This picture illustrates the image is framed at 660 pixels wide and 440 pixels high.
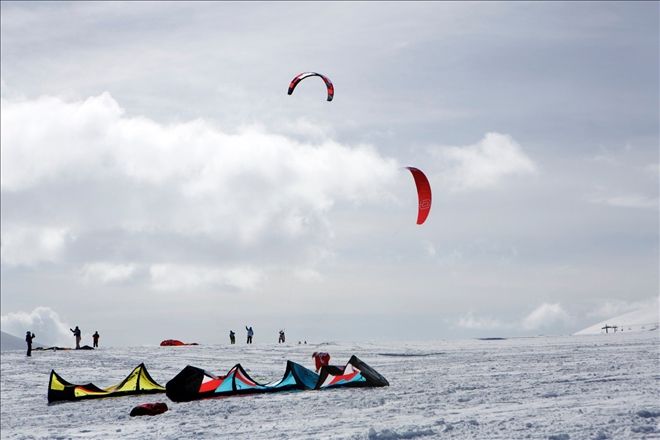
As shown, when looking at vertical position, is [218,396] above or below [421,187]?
below

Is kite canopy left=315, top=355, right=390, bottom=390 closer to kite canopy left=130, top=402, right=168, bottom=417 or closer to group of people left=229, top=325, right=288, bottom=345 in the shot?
kite canopy left=130, top=402, right=168, bottom=417

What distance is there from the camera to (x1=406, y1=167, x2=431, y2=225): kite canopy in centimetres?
2725

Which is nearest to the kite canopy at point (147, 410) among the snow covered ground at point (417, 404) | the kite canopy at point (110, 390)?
the snow covered ground at point (417, 404)

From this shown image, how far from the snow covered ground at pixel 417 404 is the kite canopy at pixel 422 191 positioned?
5.01m

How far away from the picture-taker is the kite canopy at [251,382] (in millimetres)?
19281

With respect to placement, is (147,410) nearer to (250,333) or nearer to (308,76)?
(308,76)

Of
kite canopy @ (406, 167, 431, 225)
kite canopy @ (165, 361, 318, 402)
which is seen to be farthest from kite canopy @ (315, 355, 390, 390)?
kite canopy @ (406, 167, 431, 225)

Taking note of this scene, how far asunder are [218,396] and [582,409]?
9.12 m

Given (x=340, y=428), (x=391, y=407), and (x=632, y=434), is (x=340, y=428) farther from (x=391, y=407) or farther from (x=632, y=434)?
(x=632, y=434)

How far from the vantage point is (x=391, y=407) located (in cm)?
1602

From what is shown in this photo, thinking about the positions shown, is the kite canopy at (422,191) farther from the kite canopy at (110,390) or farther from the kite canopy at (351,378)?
the kite canopy at (110,390)

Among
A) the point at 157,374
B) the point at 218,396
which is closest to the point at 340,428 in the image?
the point at 218,396

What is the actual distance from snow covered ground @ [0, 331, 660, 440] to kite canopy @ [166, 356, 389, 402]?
358 mm

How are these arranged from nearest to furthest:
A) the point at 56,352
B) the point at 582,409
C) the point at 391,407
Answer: the point at 582,409, the point at 391,407, the point at 56,352
